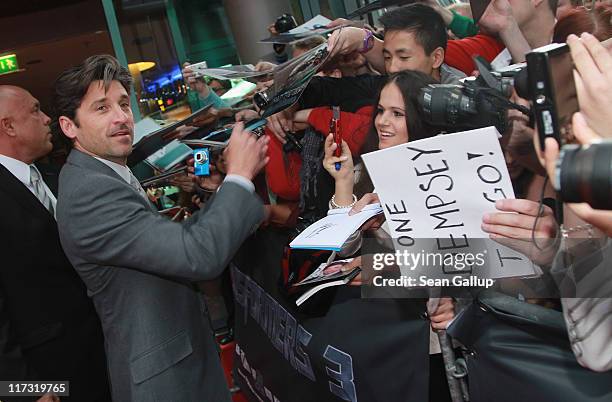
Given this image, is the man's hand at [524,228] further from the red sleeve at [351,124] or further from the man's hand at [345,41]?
the man's hand at [345,41]

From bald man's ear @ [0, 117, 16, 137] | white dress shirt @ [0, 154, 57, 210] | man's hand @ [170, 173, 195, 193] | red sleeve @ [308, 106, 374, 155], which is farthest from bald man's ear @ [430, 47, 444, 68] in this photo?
bald man's ear @ [0, 117, 16, 137]

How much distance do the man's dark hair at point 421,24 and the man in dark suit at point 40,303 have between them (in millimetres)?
1599

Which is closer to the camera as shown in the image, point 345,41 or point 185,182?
point 345,41

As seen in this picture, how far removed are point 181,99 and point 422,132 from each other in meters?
4.91

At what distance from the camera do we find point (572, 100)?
3.99 ft

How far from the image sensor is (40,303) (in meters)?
2.48

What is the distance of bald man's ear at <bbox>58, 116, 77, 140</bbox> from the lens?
225 cm

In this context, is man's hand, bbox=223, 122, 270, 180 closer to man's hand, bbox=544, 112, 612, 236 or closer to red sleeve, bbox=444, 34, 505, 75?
red sleeve, bbox=444, 34, 505, 75

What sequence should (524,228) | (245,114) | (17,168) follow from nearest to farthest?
(524,228), (17,168), (245,114)

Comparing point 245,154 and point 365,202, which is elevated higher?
point 245,154

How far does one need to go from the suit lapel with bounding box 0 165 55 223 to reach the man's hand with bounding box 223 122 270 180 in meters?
0.98

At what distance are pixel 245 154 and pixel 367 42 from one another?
731 mm

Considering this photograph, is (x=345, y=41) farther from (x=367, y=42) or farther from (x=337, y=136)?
(x=337, y=136)

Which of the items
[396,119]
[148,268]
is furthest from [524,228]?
[148,268]
